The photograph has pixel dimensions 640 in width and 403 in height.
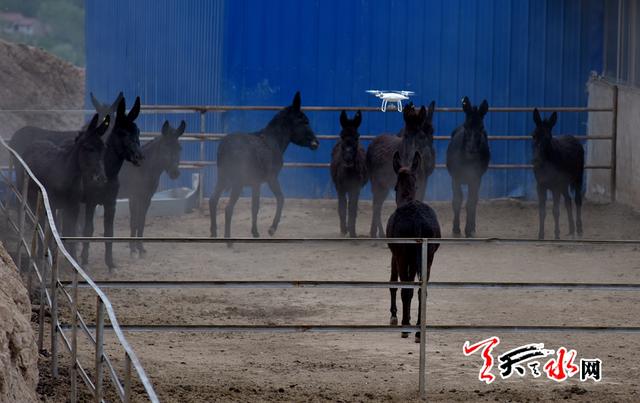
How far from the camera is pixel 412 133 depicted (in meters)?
14.9

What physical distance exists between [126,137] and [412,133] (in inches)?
145

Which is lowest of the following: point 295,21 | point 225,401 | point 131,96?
point 225,401

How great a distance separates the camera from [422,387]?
7.88 metres

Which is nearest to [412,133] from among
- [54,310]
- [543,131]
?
[543,131]

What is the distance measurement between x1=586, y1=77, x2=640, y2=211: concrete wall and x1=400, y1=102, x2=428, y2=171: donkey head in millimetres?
4283

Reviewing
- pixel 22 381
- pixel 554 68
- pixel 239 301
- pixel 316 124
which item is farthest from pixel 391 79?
pixel 22 381

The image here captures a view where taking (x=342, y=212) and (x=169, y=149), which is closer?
(x=169, y=149)

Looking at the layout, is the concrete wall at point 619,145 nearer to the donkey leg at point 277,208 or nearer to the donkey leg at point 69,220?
the donkey leg at point 277,208

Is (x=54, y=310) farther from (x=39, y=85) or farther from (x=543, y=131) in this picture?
(x=39, y=85)

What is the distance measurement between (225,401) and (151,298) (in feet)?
13.5

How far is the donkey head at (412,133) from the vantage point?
48.3 feet

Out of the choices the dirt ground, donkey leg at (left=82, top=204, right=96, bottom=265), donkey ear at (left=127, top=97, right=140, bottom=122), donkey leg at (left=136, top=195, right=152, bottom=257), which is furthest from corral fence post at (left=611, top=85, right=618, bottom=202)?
donkey leg at (left=82, top=204, right=96, bottom=265)

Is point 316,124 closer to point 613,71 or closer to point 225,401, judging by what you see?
point 613,71

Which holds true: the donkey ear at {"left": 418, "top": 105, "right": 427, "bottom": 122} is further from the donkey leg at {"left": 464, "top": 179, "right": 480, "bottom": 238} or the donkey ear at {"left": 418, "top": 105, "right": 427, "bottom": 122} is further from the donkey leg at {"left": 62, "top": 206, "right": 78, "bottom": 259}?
the donkey leg at {"left": 62, "top": 206, "right": 78, "bottom": 259}
